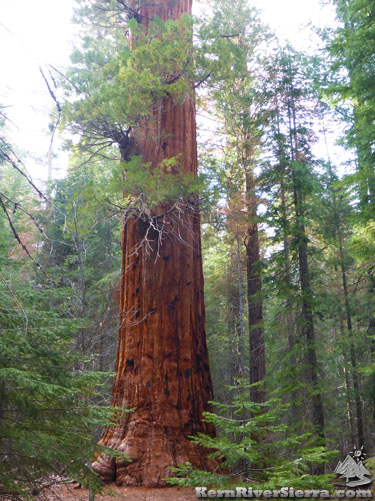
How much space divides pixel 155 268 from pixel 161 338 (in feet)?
3.31

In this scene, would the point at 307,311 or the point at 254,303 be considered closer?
the point at 307,311

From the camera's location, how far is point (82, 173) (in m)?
14.2

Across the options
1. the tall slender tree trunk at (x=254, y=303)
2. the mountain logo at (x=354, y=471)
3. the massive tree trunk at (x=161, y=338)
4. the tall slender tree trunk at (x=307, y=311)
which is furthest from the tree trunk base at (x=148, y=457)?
the tall slender tree trunk at (x=254, y=303)

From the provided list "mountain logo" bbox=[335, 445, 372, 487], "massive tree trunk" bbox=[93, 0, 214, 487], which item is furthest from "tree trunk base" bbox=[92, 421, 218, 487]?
"mountain logo" bbox=[335, 445, 372, 487]

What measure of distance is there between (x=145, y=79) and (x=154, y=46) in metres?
0.52

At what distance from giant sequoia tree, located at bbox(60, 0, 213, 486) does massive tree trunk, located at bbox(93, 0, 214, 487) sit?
1 centimetres

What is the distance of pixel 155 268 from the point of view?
19.1 feet

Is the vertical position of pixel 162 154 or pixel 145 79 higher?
pixel 145 79

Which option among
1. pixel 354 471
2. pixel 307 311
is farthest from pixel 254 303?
pixel 354 471

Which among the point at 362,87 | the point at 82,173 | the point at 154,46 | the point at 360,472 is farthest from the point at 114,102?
the point at 82,173

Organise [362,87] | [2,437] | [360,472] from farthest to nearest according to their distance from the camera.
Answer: [362,87] < [360,472] < [2,437]

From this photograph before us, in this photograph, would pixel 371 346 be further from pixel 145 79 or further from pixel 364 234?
pixel 145 79

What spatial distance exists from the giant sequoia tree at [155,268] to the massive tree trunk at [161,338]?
0.04 feet

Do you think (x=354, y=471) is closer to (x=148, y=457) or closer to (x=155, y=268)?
(x=148, y=457)
